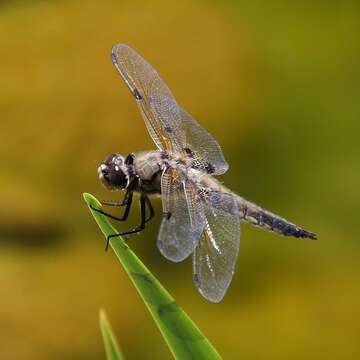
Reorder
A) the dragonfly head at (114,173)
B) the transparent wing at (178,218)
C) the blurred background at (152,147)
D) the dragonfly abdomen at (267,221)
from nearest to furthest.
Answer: the transparent wing at (178,218) < the dragonfly head at (114,173) < the dragonfly abdomen at (267,221) < the blurred background at (152,147)

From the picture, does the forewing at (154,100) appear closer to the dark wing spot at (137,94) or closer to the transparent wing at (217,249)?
the dark wing spot at (137,94)

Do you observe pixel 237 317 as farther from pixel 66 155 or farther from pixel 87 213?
pixel 66 155

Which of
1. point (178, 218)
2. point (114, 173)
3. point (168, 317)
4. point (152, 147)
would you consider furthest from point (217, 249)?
point (152, 147)

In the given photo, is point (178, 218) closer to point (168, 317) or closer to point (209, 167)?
point (209, 167)

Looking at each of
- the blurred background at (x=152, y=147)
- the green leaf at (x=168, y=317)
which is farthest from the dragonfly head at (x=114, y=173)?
the blurred background at (x=152, y=147)

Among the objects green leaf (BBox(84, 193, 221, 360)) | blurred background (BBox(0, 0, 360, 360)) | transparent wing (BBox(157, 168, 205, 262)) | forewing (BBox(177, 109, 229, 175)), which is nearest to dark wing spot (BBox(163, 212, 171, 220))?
transparent wing (BBox(157, 168, 205, 262))

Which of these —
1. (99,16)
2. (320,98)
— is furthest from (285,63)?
(99,16)

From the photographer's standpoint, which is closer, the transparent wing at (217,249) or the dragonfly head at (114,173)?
the transparent wing at (217,249)

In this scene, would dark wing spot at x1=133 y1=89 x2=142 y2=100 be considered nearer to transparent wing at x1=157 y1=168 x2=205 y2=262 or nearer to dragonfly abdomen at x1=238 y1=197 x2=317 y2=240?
transparent wing at x1=157 y1=168 x2=205 y2=262
